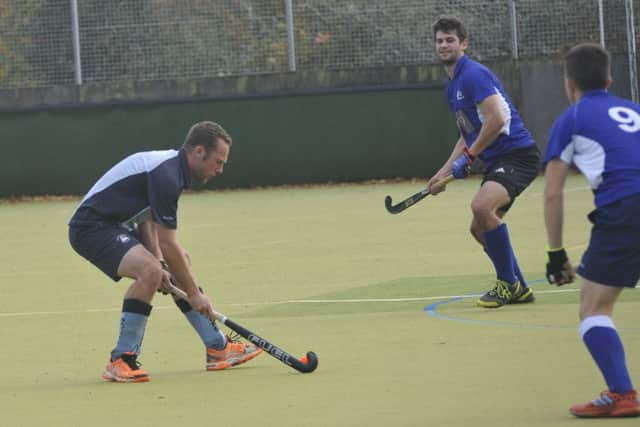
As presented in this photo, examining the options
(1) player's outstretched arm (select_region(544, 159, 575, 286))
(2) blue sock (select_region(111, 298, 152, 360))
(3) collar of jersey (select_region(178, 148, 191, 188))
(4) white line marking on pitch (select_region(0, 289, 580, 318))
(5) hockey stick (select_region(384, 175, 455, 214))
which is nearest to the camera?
(1) player's outstretched arm (select_region(544, 159, 575, 286))

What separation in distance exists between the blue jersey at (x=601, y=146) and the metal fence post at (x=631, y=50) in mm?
17054

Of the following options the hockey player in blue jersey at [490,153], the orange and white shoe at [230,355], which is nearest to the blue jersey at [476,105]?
the hockey player in blue jersey at [490,153]

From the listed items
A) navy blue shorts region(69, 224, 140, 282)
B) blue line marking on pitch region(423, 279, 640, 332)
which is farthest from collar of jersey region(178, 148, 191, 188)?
blue line marking on pitch region(423, 279, 640, 332)

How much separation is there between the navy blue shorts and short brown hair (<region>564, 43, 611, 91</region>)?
2.67m

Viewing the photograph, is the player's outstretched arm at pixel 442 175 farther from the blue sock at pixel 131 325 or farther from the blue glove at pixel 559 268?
the blue glove at pixel 559 268

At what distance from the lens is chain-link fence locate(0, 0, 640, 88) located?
23094 mm

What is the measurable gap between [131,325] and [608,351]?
2.69m

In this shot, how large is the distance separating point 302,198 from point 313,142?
2.58 m

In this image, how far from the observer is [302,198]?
20.8 m

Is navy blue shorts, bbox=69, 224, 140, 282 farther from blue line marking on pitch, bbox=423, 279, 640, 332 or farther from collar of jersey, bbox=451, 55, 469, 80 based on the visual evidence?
collar of jersey, bbox=451, 55, 469, 80

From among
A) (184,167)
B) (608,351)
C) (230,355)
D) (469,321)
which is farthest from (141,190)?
(608,351)

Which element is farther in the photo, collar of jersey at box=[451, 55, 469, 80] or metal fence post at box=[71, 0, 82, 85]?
metal fence post at box=[71, 0, 82, 85]

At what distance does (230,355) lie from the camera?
305 inches

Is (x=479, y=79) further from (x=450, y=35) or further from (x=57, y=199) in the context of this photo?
(x=57, y=199)
